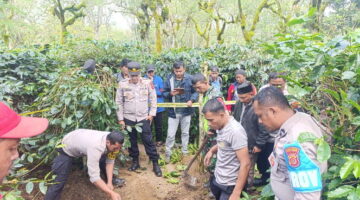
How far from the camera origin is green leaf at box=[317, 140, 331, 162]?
4.43 ft

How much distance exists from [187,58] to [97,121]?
9.91ft

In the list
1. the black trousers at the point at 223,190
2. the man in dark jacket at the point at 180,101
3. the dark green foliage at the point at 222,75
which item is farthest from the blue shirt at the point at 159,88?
the black trousers at the point at 223,190

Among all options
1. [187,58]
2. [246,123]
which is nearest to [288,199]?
[246,123]

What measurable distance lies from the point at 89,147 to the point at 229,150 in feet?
5.42

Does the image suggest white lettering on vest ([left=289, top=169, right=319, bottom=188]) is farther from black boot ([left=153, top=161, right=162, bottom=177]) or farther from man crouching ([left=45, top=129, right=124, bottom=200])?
black boot ([left=153, top=161, right=162, bottom=177])

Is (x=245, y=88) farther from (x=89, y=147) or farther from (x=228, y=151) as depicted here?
(x=89, y=147)

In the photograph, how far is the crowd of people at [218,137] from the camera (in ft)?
4.85

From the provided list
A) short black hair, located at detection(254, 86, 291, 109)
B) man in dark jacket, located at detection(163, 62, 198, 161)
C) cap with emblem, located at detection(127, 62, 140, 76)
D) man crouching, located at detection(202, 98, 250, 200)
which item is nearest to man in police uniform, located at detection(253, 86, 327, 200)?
short black hair, located at detection(254, 86, 291, 109)

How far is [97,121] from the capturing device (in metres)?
4.15

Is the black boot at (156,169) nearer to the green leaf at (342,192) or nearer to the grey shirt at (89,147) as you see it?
the grey shirt at (89,147)

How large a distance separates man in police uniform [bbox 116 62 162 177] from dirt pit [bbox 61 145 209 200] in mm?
211

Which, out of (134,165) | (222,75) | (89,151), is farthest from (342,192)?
(222,75)

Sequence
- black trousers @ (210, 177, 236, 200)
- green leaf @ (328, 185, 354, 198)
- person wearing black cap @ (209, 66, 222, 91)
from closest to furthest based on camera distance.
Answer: green leaf @ (328, 185, 354, 198), black trousers @ (210, 177, 236, 200), person wearing black cap @ (209, 66, 222, 91)

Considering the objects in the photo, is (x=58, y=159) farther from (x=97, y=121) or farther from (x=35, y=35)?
(x=35, y=35)
